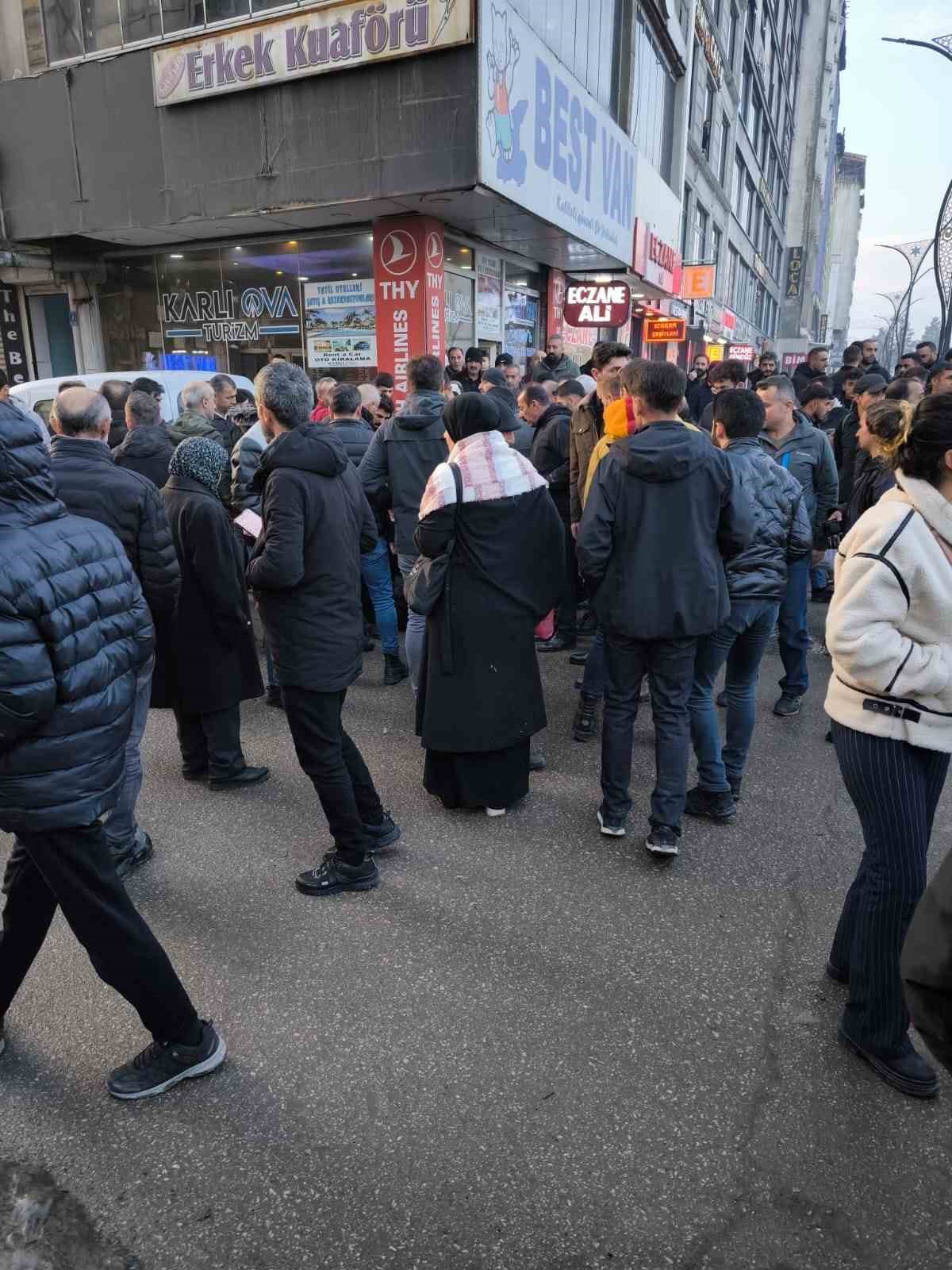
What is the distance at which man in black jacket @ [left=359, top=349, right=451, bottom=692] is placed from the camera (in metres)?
5.64

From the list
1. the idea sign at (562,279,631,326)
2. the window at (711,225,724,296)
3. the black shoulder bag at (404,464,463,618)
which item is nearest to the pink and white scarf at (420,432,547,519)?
the black shoulder bag at (404,464,463,618)

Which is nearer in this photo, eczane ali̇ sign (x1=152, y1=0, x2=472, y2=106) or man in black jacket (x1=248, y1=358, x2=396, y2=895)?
man in black jacket (x1=248, y1=358, x2=396, y2=895)

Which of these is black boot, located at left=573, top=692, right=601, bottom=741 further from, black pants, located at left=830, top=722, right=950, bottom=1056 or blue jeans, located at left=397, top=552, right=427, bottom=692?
black pants, located at left=830, top=722, right=950, bottom=1056

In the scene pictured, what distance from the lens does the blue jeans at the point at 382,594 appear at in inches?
242

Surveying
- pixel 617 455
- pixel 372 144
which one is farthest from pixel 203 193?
pixel 617 455

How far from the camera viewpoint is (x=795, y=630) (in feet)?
18.2

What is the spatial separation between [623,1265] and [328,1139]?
0.85 m

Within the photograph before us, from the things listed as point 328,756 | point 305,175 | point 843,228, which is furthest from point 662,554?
point 843,228

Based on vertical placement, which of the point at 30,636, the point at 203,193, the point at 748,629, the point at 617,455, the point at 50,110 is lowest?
the point at 748,629

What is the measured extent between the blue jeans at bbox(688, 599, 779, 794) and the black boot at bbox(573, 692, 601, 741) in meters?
0.95

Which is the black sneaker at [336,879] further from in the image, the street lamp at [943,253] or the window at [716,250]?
the window at [716,250]

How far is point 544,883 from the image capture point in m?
3.57

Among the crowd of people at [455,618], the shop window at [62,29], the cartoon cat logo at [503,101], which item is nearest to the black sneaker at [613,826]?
the crowd of people at [455,618]

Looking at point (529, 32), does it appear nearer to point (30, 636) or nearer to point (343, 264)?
point (343, 264)
